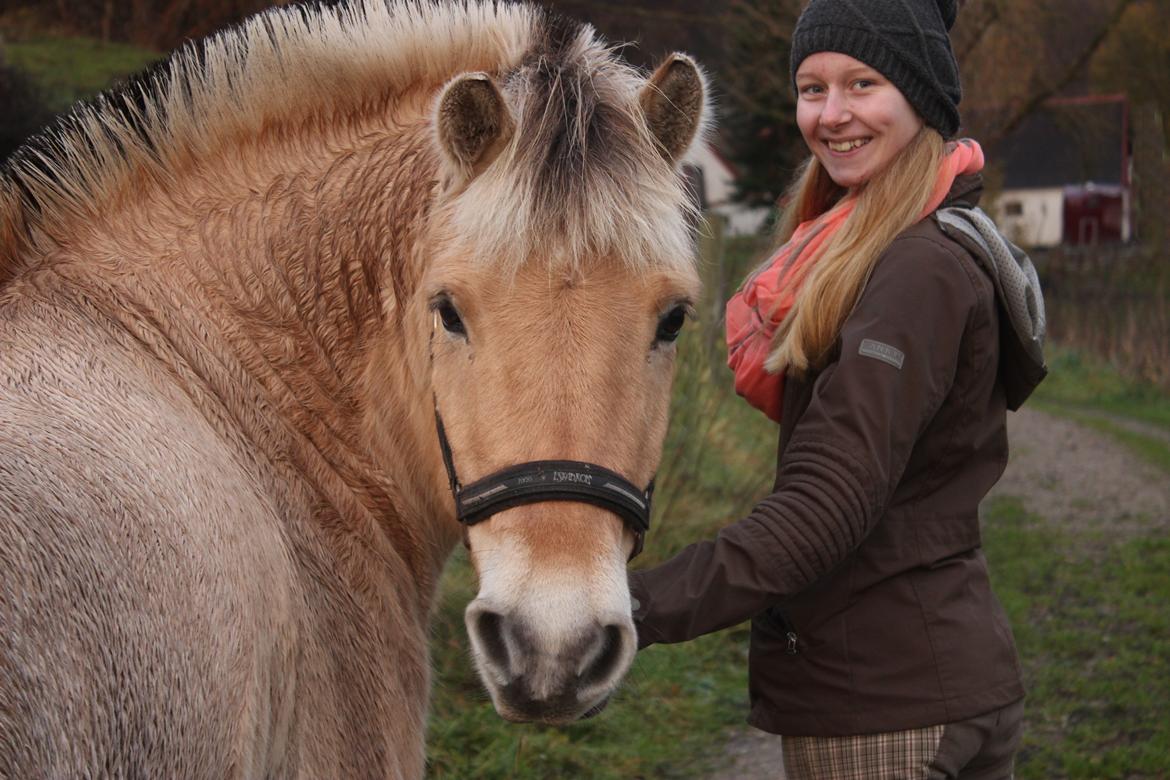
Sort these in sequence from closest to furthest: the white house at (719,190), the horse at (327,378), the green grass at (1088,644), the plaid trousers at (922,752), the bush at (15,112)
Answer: the horse at (327,378), the plaid trousers at (922,752), the white house at (719,190), the green grass at (1088,644), the bush at (15,112)

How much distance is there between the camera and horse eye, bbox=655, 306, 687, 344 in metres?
2.55

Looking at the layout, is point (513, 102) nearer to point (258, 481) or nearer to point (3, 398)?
point (258, 481)

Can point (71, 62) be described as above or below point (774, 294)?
above

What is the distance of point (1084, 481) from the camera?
11156 millimetres

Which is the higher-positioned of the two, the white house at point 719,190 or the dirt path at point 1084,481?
the white house at point 719,190

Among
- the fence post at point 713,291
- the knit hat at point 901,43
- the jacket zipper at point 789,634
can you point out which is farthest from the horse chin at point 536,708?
the fence post at point 713,291

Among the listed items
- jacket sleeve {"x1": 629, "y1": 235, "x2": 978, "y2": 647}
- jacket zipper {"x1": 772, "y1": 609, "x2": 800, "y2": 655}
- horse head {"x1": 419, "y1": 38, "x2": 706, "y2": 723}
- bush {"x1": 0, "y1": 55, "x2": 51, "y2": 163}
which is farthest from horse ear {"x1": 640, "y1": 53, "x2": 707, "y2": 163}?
bush {"x1": 0, "y1": 55, "x2": 51, "y2": 163}

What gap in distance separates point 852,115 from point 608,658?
1.35 meters

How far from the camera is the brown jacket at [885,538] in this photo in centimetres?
224

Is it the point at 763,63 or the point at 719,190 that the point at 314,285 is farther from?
the point at 719,190

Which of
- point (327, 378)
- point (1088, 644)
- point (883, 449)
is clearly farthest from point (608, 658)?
point (1088, 644)

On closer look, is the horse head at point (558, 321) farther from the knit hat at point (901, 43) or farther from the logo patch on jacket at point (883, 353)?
the logo patch on jacket at point (883, 353)

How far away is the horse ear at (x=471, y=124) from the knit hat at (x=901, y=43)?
750mm

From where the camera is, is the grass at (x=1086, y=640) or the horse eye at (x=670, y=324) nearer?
the horse eye at (x=670, y=324)
